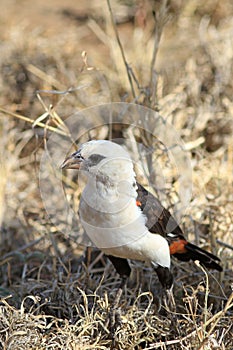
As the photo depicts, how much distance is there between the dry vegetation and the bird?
28 centimetres

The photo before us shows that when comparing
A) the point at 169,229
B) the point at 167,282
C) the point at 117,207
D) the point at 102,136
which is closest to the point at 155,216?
the point at 169,229

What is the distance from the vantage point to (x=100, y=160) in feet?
10.6

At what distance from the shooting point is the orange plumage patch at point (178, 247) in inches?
148

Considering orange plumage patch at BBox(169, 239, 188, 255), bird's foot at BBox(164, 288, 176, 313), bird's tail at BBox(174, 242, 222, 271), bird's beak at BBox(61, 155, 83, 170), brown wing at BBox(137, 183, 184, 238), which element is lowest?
bird's foot at BBox(164, 288, 176, 313)

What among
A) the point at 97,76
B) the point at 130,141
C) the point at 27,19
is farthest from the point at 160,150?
the point at 27,19

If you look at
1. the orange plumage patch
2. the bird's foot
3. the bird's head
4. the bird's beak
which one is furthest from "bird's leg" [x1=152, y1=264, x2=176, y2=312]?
the bird's beak

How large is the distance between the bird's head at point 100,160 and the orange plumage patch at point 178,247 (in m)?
0.66

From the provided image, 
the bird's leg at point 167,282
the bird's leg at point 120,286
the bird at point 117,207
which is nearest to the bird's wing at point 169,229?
the bird at point 117,207

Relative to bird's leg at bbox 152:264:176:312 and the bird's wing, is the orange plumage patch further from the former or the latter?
bird's leg at bbox 152:264:176:312

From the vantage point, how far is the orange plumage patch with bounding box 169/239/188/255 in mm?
3752

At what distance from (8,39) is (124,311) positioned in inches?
149

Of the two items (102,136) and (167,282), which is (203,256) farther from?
(102,136)

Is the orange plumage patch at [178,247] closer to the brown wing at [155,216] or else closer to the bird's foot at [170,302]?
the brown wing at [155,216]

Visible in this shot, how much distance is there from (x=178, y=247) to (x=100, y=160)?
880 mm
